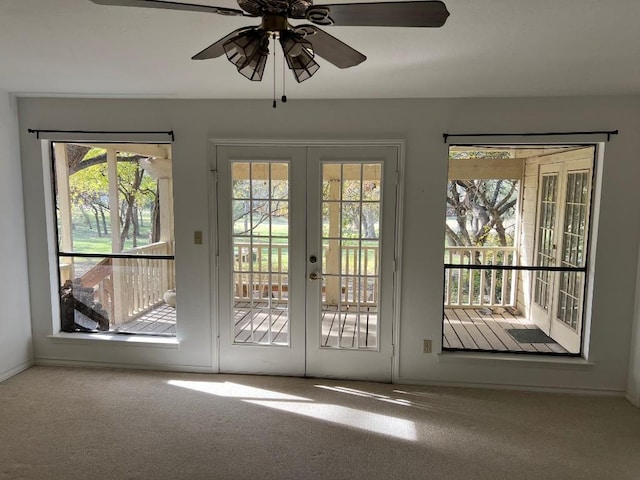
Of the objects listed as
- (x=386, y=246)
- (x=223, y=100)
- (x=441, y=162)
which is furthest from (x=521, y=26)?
(x=223, y=100)

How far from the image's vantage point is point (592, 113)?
10.4ft

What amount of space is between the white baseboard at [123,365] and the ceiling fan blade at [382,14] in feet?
10.3

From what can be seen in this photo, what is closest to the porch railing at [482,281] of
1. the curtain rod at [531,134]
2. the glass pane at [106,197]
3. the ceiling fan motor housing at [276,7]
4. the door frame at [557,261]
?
the door frame at [557,261]

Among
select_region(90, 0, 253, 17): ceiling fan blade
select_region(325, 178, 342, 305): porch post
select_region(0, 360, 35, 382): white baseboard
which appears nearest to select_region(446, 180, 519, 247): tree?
select_region(325, 178, 342, 305): porch post

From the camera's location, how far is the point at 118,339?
3773mm

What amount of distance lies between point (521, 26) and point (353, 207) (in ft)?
5.97

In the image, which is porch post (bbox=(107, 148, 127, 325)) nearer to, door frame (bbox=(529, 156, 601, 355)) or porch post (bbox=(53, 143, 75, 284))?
porch post (bbox=(53, 143, 75, 284))

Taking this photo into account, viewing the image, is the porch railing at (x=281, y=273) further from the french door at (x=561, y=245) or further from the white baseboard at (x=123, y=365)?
the french door at (x=561, y=245)

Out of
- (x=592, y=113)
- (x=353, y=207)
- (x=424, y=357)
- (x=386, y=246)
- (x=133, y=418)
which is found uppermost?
(x=592, y=113)

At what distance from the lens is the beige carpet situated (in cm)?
245

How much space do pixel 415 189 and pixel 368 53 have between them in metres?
1.30

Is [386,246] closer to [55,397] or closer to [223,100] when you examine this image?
[223,100]

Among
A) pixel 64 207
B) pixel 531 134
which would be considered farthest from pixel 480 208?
pixel 64 207

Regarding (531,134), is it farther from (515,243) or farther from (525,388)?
(515,243)
